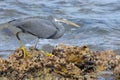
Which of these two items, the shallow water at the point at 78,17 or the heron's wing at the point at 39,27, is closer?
the heron's wing at the point at 39,27

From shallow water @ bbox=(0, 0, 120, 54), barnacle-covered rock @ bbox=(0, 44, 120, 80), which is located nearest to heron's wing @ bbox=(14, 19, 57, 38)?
barnacle-covered rock @ bbox=(0, 44, 120, 80)

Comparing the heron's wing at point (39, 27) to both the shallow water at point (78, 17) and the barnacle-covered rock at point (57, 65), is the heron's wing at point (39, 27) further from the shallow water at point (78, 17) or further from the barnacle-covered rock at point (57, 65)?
the shallow water at point (78, 17)

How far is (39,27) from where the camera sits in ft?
17.1

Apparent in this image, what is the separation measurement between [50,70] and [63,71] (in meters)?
0.16

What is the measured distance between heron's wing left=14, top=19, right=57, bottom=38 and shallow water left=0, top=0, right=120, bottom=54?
2.30m

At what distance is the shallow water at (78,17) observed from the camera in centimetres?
811

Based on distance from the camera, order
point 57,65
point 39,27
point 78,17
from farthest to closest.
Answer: point 78,17 → point 39,27 → point 57,65

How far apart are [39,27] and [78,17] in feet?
16.9

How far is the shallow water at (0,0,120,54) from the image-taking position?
8107 mm

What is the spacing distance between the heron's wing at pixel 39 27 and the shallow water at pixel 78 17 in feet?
7.54

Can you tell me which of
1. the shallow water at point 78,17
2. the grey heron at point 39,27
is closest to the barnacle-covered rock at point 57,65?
the grey heron at point 39,27

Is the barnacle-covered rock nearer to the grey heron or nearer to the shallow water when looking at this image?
the grey heron

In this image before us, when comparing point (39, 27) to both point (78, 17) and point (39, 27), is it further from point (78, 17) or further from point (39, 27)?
point (78, 17)

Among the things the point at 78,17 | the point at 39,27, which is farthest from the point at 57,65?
the point at 78,17
